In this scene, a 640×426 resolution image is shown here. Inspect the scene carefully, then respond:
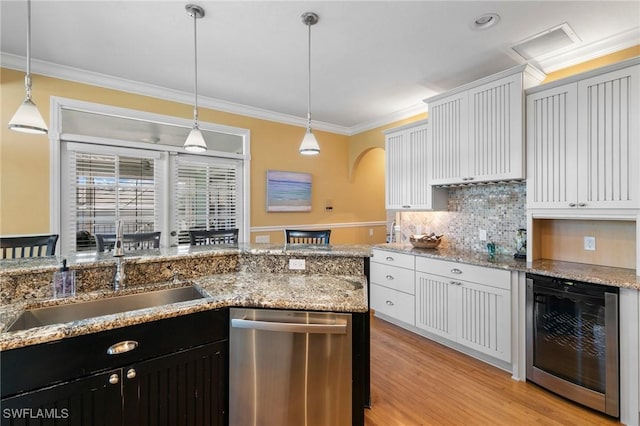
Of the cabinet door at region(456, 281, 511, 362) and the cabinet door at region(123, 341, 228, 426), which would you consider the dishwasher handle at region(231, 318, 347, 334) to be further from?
the cabinet door at region(456, 281, 511, 362)

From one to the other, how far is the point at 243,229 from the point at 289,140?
1.55 m

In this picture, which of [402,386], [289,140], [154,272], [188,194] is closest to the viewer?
[154,272]

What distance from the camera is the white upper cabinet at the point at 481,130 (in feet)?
8.61

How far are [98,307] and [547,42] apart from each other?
3.78 m

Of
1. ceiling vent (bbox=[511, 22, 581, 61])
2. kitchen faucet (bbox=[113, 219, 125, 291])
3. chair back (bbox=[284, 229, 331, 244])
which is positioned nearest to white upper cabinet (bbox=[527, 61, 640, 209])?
ceiling vent (bbox=[511, 22, 581, 61])

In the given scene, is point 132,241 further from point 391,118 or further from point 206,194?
point 391,118

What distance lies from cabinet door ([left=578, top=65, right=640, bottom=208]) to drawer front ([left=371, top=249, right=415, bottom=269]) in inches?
60.5

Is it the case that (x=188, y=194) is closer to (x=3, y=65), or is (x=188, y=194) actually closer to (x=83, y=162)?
(x=83, y=162)

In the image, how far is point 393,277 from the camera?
11.3ft

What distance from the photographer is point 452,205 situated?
3592 mm

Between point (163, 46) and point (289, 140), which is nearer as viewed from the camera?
point (163, 46)

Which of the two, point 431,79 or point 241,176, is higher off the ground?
point 431,79

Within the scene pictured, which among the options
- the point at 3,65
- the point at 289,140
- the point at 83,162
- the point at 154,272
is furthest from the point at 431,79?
the point at 3,65

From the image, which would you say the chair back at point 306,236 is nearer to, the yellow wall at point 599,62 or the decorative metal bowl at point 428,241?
the decorative metal bowl at point 428,241
